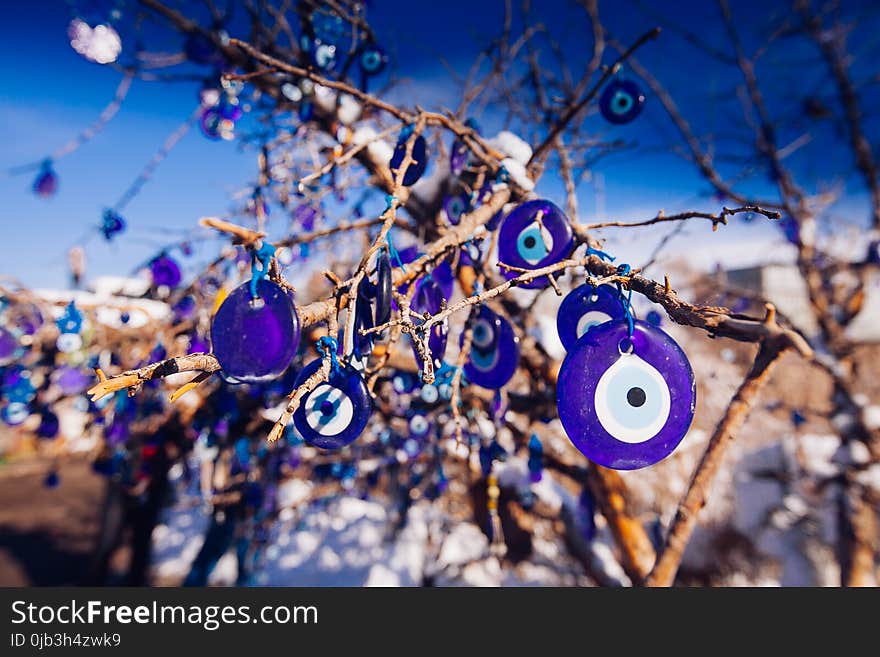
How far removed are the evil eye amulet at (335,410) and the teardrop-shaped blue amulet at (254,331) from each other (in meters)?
0.12

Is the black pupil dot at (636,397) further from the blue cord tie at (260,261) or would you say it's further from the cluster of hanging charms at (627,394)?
the blue cord tie at (260,261)

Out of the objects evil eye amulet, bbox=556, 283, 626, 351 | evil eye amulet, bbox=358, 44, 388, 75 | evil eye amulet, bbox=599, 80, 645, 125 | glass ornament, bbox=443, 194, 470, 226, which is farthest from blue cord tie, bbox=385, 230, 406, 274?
evil eye amulet, bbox=358, 44, 388, 75

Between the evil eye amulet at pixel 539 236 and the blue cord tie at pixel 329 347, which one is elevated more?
the evil eye amulet at pixel 539 236

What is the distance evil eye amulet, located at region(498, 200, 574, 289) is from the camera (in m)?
1.16

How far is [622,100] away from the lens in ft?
5.95

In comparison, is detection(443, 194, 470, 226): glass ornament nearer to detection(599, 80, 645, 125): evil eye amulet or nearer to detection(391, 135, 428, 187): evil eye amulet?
detection(391, 135, 428, 187): evil eye amulet

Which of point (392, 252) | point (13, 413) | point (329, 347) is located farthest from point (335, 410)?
point (13, 413)

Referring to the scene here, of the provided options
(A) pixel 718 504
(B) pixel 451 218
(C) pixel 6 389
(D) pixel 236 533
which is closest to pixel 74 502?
(D) pixel 236 533

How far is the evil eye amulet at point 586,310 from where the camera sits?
0.94 meters

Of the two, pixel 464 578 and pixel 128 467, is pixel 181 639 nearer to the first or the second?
pixel 128 467

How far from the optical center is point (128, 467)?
3.22 metres

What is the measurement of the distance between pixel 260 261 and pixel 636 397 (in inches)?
27.8

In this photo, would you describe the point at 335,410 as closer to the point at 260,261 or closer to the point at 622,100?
the point at 260,261

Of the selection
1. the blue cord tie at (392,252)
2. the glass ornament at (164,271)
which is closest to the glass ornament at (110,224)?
the glass ornament at (164,271)
